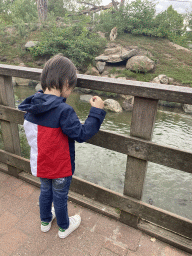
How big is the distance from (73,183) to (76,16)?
2500 cm

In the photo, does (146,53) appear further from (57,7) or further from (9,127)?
(57,7)

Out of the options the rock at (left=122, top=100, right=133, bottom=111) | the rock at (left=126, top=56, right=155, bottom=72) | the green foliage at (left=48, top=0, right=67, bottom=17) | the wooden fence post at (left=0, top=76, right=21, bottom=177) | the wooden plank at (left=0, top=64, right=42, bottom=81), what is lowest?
the rock at (left=122, top=100, right=133, bottom=111)

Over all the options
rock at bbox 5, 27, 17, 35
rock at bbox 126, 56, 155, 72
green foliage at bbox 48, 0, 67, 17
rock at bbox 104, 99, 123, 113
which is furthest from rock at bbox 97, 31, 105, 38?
green foliage at bbox 48, 0, 67, 17

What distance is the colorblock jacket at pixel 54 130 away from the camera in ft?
4.56

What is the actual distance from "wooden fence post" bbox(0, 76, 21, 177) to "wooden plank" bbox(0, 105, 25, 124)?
2.4 inches

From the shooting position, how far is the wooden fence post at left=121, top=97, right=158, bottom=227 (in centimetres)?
151

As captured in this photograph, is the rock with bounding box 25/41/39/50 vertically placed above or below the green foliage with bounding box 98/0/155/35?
below

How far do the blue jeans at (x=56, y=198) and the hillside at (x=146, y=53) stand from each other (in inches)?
507

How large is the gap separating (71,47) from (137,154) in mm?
15890

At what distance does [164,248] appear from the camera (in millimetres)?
1709

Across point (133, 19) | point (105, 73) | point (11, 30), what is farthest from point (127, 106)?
point (11, 30)

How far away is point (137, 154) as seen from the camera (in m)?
1.64

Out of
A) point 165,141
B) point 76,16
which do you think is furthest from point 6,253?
point 76,16

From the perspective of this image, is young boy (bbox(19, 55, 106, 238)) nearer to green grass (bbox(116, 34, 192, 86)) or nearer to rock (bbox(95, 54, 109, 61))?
green grass (bbox(116, 34, 192, 86))
